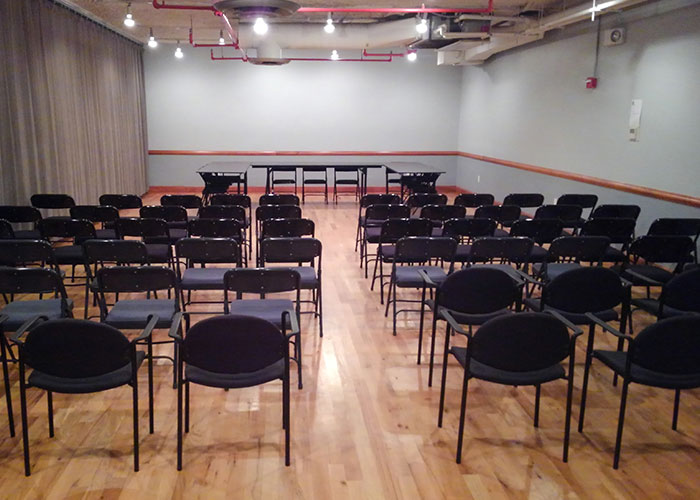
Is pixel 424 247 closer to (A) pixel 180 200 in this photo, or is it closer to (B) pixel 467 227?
(B) pixel 467 227

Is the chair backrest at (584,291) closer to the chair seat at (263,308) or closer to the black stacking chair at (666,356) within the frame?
the black stacking chair at (666,356)

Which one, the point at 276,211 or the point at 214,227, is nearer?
the point at 214,227

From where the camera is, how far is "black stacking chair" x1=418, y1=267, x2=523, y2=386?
3.51 metres

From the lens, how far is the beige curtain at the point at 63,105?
23.0 ft

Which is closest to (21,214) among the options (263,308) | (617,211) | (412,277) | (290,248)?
(290,248)

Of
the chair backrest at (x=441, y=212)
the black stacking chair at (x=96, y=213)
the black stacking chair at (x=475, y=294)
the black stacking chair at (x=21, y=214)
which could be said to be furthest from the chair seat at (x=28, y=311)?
the chair backrest at (x=441, y=212)

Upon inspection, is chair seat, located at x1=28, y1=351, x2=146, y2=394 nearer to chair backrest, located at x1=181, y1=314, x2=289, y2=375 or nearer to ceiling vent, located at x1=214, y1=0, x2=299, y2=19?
chair backrest, located at x1=181, y1=314, x2=289, y2=375

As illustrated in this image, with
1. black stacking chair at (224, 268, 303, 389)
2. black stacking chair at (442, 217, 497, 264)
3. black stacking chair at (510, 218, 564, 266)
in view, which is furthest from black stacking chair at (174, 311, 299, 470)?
black stacking chair at (510, 218, 564, 266)

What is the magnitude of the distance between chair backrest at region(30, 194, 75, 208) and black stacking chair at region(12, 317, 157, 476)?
4.29m

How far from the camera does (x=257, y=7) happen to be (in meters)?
3.41

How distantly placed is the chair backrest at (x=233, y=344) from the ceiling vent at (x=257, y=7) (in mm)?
1930

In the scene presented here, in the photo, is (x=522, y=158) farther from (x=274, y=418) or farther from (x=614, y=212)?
(x=274, y=418)

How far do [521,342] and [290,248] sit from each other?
2182 millimetres

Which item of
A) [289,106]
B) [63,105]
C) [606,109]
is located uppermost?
[289,106]
